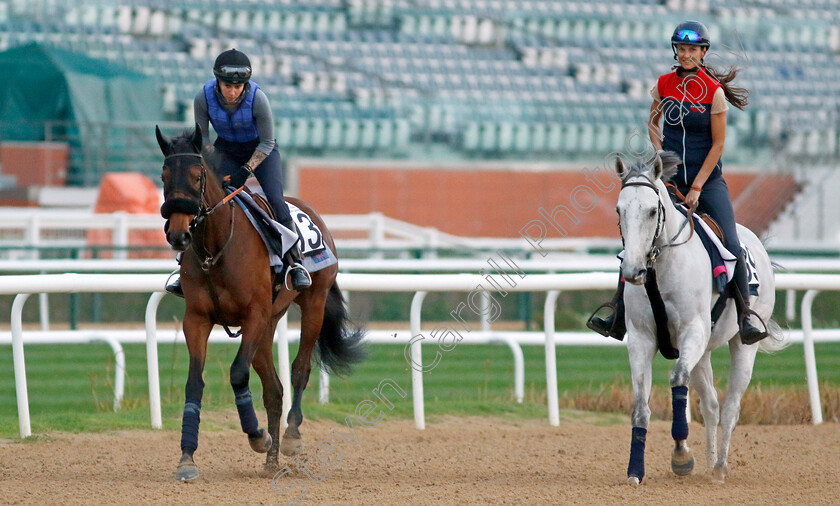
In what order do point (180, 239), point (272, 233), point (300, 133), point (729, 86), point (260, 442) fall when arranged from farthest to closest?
point (300, 133), point (729, 86), point (272, 233), point (260, 442), point (180, 239)

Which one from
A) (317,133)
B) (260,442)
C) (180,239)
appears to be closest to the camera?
(180,239)

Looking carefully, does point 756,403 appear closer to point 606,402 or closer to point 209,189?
point 606,402

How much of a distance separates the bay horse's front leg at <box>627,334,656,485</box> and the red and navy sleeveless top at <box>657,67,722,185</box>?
1.02m

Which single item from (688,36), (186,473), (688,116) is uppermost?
(688,36)

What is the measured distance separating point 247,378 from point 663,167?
225cm

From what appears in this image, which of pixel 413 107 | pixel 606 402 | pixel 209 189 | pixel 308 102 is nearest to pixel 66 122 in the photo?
pixel 308 102

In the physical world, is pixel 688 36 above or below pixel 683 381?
above

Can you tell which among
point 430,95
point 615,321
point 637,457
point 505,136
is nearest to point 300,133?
point 430,95

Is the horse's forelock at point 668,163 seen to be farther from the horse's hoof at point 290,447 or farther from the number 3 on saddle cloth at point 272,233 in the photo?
the horse's hoof at point 290,447

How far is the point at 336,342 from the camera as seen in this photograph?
708cm

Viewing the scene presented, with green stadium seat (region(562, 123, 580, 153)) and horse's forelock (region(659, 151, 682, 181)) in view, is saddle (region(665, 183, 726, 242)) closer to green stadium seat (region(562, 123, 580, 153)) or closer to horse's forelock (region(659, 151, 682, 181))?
horse's forelock (region(659, 151, 682, 181))

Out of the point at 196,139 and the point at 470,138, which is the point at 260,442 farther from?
the point at 470,138

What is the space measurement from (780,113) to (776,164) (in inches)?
52.4

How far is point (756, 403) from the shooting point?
28.1ft
